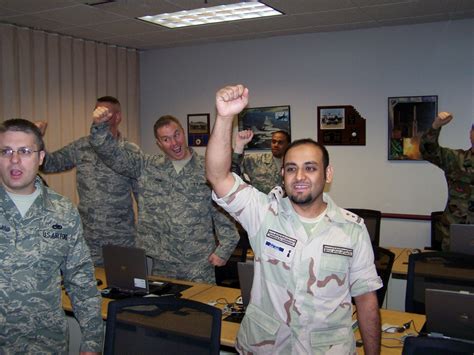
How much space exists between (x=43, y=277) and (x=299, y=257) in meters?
1.00

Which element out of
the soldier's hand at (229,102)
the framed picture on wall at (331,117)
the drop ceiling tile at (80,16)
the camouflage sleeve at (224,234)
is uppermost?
the drop ceiling tile at (80,16)

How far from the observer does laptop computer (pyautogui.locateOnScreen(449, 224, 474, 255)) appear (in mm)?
2941

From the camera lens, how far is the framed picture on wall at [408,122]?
5.39m

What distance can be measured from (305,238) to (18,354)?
1.20 m

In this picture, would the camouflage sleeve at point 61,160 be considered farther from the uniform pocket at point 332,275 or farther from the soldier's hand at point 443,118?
the soldier's hand at point 443,118

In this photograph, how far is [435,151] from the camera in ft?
14.0

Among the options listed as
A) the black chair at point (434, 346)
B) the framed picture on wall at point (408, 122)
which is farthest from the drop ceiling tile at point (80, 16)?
the black chair at point (434, 346)

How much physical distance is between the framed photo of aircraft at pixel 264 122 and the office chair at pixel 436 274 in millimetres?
3578

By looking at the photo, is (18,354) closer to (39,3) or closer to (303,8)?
(39,3)

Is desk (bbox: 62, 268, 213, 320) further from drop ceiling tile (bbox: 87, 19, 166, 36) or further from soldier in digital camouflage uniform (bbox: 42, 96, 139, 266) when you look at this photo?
drop ceiling tile (bbox: 87, 19, 166, 36)

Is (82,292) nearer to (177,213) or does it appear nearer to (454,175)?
(177,213)

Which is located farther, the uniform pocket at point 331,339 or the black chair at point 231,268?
the black chair at point 231,268

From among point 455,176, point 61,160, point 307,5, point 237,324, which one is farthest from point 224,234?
point 307,5

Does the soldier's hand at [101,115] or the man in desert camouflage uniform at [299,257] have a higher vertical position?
the soldier's hand at [101,115]
